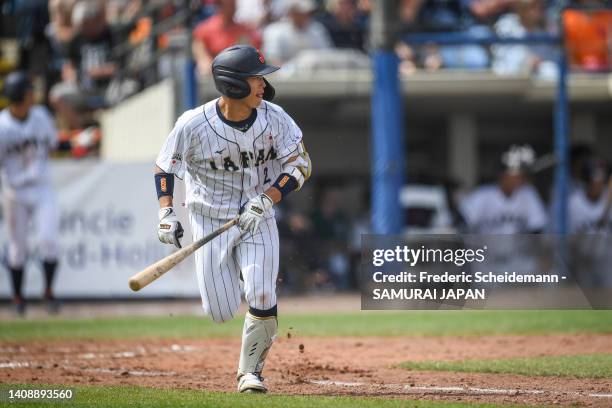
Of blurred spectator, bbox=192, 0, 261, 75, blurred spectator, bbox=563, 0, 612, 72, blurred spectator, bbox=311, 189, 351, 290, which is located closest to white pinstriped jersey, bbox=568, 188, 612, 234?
blurred spectator, bbox=563, 0, 612, 72

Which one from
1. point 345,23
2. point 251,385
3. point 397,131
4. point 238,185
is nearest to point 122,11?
point 345,23

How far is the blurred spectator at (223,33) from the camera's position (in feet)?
52.2

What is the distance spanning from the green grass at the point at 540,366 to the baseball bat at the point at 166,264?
82.1 inches

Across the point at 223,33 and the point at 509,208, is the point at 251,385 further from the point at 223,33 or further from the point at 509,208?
the point at 223,33

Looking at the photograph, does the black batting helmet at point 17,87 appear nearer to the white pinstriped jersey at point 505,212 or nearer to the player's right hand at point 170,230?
the white pinstriped jersey at point 505,212

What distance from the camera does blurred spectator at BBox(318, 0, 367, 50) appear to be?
17.2 metres

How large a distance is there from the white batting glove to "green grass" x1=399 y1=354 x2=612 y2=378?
203 cm

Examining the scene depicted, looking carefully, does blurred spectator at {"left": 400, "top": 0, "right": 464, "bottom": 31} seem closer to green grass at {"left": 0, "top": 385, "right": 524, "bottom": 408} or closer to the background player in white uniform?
the background player in white uniform

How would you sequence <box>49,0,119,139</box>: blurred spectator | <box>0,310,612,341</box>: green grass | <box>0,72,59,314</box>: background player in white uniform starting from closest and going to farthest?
<box>0,310,612,341</box>: green grass, <box>0,72,59,314</box>: background player in white uniform, <box>49,0,119,139</box>: blurred spectator

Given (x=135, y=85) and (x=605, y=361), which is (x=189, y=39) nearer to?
(x=135, y=85)

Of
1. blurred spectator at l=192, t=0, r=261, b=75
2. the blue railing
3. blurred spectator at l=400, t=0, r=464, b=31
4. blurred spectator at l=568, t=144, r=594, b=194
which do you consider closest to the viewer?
the blue railing

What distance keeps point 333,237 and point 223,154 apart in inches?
429

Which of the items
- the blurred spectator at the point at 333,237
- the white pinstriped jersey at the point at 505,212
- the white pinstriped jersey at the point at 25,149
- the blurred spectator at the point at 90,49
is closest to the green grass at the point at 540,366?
the white pinstriped jersey at the point at 25,149

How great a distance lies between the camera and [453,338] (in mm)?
10484
